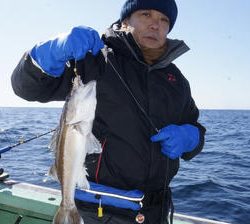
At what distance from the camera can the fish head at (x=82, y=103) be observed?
292cm

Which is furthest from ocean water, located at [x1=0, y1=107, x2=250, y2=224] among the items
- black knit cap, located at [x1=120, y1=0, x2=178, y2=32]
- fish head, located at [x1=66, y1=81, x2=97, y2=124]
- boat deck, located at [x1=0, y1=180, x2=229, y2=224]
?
fish head, located at [x1=66, y1=81, x2=97, y2=124]

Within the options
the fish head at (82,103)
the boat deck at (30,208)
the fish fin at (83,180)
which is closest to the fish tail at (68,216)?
the fish fin at (83,180)

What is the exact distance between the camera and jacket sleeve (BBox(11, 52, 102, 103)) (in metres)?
2.94

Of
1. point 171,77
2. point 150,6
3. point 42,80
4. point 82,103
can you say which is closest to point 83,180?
point 82,103

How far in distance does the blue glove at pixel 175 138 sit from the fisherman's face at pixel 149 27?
0.83 m

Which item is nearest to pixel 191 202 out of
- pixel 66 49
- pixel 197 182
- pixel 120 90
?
pixel 197 182

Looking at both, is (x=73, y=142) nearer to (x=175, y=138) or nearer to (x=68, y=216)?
(x=68, y=216)

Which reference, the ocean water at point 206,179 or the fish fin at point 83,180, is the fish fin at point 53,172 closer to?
the fish fin at point 83,180

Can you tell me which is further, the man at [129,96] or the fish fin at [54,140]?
the fish fin at [54,140]

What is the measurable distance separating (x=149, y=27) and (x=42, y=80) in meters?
1.30

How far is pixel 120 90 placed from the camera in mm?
3355

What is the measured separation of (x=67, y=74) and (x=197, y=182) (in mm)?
8683

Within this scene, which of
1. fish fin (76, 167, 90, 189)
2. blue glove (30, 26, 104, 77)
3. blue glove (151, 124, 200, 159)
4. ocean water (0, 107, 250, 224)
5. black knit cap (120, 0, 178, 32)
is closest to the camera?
blue glove (30, 26, 104, 77)

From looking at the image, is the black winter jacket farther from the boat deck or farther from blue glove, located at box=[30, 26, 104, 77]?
the boat deck
